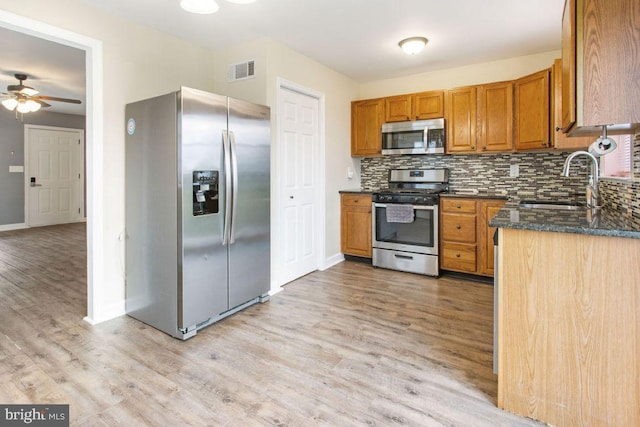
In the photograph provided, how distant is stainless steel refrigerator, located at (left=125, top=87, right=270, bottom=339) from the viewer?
8.22 ft

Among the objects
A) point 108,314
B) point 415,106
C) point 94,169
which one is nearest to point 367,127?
point 415,106

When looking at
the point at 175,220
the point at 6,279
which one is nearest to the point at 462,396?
the point at 175,220

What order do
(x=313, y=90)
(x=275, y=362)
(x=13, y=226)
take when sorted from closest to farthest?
1. (x=275, y=362)
2. (x=313, y=90)
3. (x=13, y=226)

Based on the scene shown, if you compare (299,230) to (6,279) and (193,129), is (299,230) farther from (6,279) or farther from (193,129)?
(6,279)

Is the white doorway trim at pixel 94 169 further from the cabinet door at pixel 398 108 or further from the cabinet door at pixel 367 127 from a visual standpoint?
the cabinet door at pixel 398 108

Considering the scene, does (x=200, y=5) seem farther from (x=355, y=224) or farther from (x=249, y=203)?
(x=355, y=224)

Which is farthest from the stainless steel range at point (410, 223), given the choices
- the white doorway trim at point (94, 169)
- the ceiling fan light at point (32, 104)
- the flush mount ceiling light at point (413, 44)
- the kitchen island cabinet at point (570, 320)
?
the ceiling fan light at point (32, 104)

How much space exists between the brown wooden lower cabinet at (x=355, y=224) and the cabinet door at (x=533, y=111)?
5.95 ft

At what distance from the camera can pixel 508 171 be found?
4.16m

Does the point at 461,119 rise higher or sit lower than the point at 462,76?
lower

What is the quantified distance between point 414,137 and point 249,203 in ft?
7.88

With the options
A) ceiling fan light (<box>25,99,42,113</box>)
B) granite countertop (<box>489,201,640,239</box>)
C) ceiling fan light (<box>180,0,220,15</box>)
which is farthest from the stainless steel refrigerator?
ceiling fan light (<box>25,99,42,113</box>)

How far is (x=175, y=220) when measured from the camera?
251 centimetres

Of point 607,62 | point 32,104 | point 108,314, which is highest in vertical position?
point 32,104
